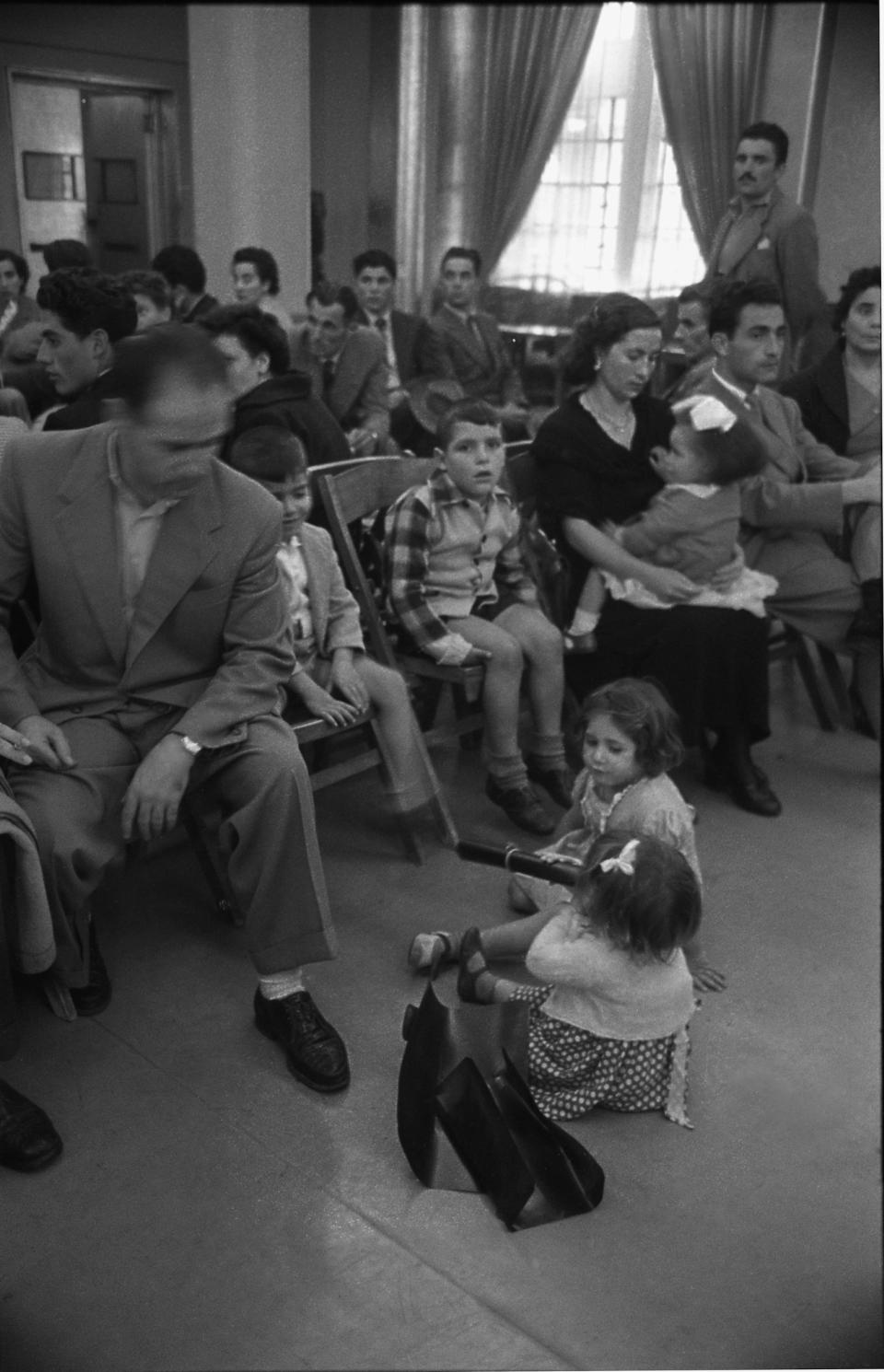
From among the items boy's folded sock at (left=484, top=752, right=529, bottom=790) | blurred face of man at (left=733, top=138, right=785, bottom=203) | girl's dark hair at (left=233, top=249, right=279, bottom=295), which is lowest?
boy's folded sock at (left=484, top=752, right=529, bottom=790)

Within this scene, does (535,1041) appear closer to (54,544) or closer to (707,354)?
(54,544)

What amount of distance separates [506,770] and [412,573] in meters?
0.54

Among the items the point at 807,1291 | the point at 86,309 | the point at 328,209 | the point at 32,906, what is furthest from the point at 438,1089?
the point at 328,209

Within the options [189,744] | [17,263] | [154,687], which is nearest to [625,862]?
[189,744]

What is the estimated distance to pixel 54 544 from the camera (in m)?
2.05

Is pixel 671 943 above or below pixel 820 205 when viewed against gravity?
below

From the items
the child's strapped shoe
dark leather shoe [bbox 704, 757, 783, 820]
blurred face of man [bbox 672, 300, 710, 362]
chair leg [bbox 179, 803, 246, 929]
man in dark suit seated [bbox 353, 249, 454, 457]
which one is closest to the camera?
the child's strapped shoe

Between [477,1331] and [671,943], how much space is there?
65 cm

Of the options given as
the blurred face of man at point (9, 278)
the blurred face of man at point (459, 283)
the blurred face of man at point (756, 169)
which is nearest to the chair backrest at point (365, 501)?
the blurred face of man at point (756, 169)

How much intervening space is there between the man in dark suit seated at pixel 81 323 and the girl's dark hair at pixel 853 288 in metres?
2.04

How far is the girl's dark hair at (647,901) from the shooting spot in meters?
1.85

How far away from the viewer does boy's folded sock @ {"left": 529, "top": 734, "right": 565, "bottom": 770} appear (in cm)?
308

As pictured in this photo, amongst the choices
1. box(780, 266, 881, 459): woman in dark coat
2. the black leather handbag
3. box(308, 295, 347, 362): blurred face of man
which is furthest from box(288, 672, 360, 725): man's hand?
box(308, 295, 347, 362): blurred face of man

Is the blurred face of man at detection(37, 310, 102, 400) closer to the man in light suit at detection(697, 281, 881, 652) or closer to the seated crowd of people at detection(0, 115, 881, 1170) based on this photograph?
the seated crowd of people at detection(0, 115, 881, 1170)
